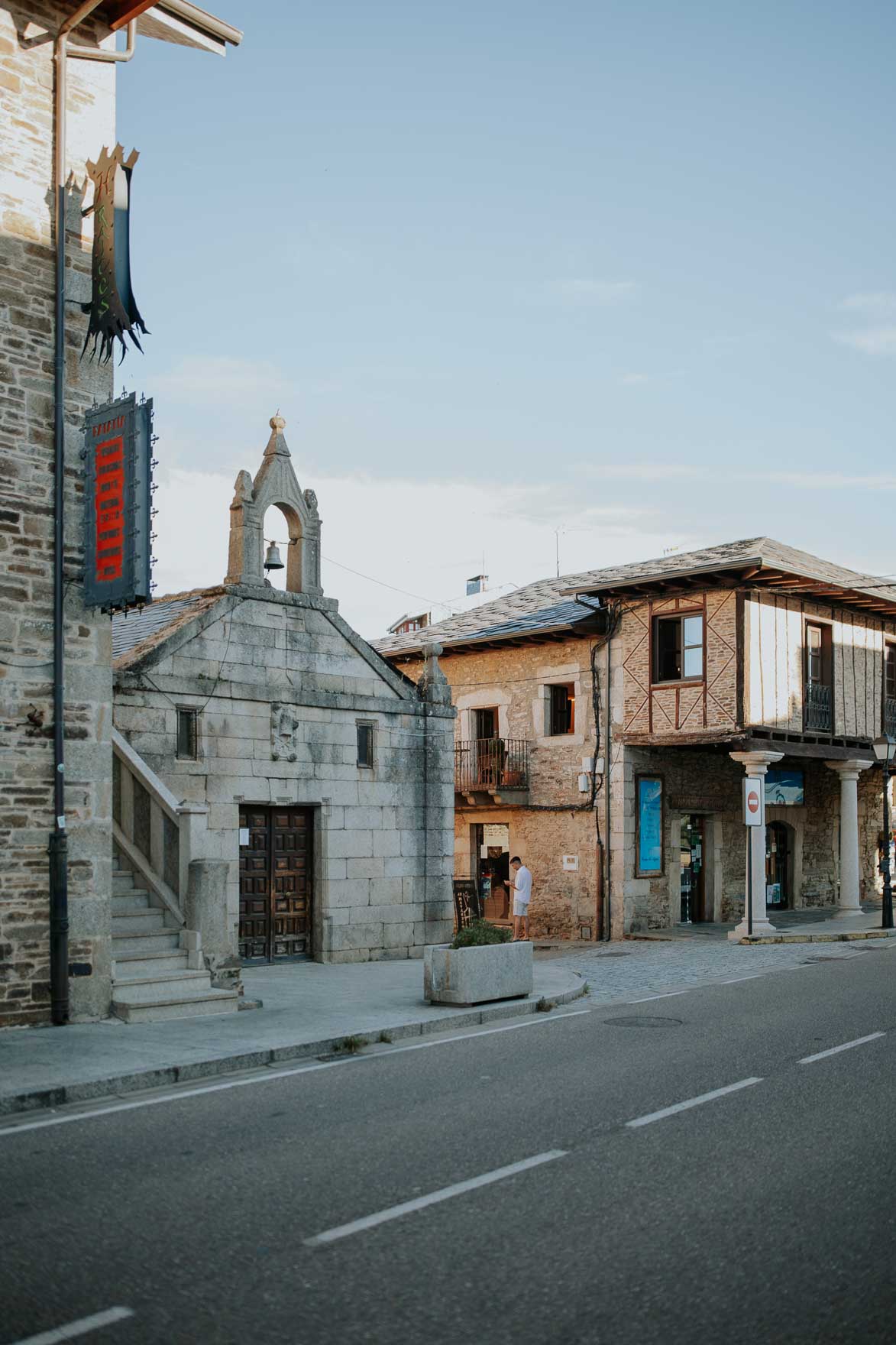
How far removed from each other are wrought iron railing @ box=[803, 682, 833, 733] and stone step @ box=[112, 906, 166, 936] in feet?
52.8

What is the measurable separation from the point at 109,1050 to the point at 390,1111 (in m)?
3.05

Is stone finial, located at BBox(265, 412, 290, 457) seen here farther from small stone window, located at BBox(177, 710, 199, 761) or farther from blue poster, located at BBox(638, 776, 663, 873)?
blue poster, located at BBox(638, 776, 663, 873)

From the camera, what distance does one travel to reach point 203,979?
1241cm

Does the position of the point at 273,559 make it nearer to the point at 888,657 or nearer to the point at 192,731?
the point at 192,731

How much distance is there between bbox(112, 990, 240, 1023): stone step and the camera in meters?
11.6

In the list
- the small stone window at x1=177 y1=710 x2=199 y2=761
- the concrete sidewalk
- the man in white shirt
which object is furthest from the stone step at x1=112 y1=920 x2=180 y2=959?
the man in white shirt

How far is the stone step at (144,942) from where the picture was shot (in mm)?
12469

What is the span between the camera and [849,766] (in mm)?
27062

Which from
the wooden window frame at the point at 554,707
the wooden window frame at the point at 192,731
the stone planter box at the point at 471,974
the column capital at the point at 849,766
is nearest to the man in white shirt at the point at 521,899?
the wooden window frame at the point at 554,707

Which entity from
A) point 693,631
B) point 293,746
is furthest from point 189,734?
point 693,631

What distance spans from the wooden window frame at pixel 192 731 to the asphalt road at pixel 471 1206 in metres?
6.99

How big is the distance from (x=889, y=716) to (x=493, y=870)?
9.81 m

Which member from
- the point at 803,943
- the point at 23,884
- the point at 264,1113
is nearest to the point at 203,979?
the point at 23,884

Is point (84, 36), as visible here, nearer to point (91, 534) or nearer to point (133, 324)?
point (133, 324)
